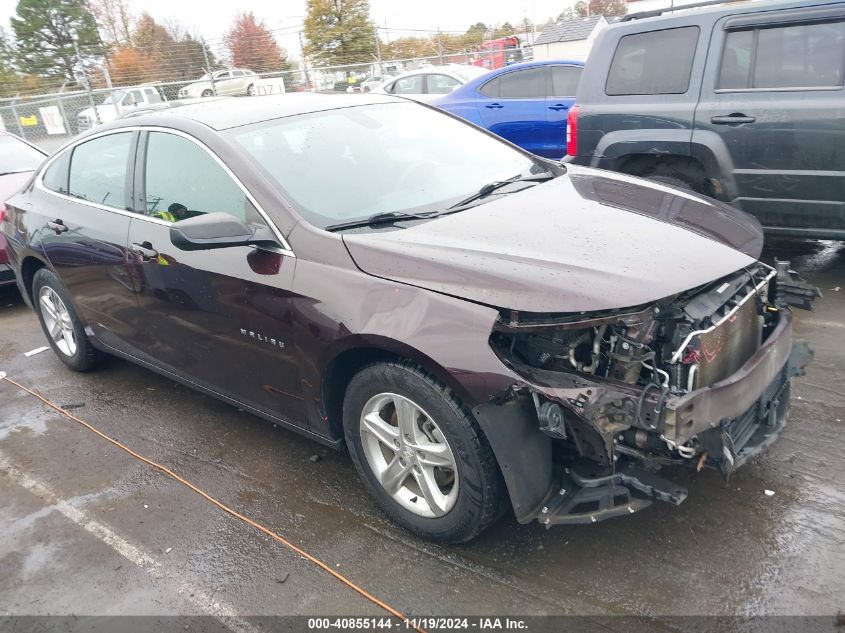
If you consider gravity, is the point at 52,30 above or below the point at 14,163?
above

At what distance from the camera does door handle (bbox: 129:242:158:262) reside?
3588 mm

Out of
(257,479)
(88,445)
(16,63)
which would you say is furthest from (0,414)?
(16,63)

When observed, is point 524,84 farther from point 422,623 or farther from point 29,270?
point 422,623

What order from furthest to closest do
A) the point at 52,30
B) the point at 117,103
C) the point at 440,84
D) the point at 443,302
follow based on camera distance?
1. the point at 52,30
2. the point at 117,103
3. the point at 440,84
4. the point at 443,302

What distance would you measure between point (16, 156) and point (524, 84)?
20.2ft

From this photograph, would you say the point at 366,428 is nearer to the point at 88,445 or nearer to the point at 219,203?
the point at 219,203

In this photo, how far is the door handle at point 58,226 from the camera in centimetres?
428

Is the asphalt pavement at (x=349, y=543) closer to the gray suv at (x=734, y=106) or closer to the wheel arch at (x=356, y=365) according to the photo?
the wheel arch at (x=356, y=365)

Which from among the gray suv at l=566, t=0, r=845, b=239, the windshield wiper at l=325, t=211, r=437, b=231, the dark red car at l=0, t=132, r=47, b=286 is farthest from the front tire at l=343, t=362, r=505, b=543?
the dark red car at l=0, t=132, r=47, b=286

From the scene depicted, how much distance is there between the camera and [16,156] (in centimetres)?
786

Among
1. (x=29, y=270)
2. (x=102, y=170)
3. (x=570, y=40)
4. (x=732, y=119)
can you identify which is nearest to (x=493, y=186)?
(x=102, y=170)

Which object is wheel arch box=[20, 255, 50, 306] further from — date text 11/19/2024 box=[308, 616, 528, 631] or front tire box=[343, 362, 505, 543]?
date text 11/19/2024 box=[308, 616, 528, 631]

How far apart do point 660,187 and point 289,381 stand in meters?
2.05

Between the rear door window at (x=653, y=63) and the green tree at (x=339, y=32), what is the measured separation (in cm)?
2858
